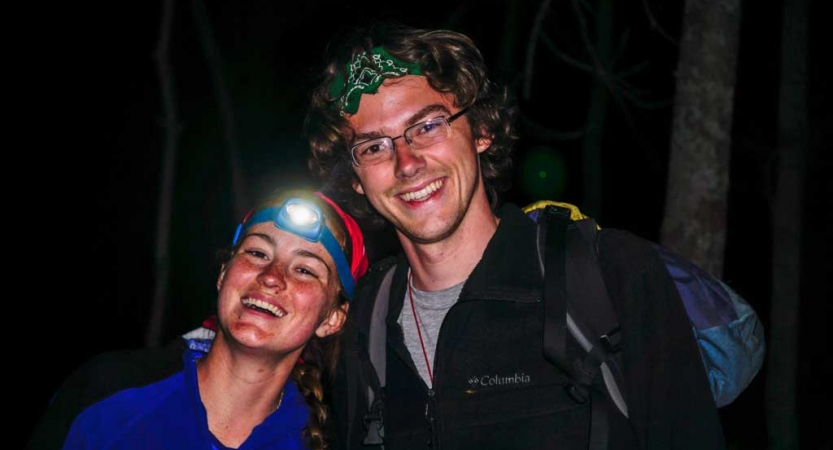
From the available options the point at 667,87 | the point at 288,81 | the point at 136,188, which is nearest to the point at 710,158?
the point at 288,81

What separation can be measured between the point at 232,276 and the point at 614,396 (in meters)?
1.90

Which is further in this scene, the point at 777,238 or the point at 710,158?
the point at 777,238

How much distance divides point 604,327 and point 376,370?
1.11m

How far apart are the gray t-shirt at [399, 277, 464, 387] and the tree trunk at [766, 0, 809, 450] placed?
886cm

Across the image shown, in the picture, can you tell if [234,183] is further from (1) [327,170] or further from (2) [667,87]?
(2) [667,87]

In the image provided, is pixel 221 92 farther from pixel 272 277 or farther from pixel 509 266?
pixel 509 266

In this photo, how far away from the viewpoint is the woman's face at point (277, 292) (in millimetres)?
3518

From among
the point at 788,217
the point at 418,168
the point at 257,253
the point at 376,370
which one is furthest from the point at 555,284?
the point at 788,217

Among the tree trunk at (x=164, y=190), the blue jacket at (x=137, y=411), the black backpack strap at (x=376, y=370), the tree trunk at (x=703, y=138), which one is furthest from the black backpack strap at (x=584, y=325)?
the tree trunk at (x=164, y=190)

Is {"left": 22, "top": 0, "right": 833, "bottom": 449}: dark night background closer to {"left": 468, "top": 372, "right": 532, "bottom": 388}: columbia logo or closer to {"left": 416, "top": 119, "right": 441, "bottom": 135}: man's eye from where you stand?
{"left": 416, "top": 119, "right": 441, "bottom": 135}: man's eye

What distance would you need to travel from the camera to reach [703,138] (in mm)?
4711

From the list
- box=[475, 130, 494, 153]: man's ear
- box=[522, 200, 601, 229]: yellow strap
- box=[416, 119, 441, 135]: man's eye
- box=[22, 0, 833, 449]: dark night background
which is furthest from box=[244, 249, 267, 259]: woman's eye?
box=[22, 0, 833, 449]: dark night background

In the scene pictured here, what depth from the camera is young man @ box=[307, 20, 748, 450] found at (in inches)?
108

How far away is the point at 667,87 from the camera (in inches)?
1278
